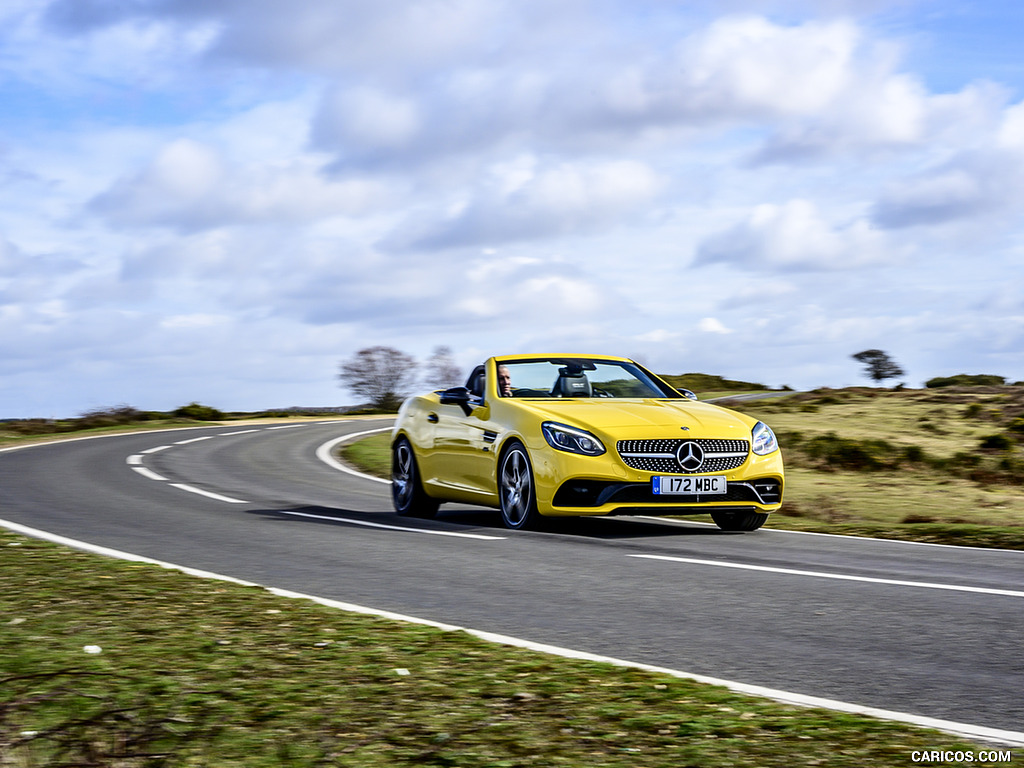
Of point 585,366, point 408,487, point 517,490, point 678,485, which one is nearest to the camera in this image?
point 678,485

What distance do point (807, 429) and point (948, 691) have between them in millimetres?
22059

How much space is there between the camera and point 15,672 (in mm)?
5070

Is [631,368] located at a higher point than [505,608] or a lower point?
higher

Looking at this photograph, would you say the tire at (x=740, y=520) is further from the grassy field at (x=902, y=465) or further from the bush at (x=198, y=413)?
the bush at (x=198, y=413)

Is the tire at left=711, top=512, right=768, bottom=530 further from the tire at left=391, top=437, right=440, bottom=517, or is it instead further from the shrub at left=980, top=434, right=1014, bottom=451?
the shrub at left=980, top=434, right=1014, bottom=451

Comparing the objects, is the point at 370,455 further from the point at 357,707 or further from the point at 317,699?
the point at 357,707

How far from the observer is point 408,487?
1352 centimetres

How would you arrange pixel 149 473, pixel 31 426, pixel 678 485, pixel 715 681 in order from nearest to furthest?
pixel 715 681, pixel 678 485, pixel 149 473, pixel 31 426

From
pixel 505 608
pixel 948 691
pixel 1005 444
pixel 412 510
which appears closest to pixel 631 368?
pixel 412 510

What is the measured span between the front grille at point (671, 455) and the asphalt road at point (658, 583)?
60 centimetres

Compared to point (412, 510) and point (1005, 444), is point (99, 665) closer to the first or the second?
point (412, 510)
